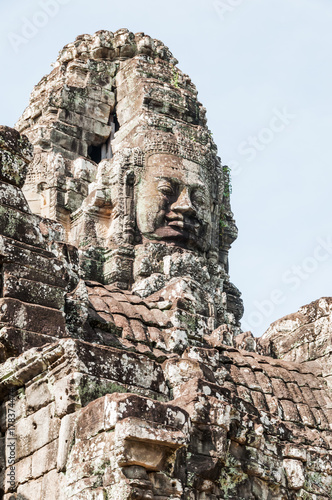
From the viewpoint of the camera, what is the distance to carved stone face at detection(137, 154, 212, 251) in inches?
606

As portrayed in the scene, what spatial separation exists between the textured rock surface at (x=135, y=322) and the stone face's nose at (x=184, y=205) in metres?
0.03

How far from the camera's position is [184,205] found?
15438 mm

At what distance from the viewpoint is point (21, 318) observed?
9117mm

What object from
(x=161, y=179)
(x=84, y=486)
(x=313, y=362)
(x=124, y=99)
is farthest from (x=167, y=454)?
(x=124, y=99)

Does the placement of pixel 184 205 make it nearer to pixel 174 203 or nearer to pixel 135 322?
pixel 174 203

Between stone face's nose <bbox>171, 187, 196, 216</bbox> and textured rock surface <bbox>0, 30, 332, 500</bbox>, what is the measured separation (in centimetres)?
3

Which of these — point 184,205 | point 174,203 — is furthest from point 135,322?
point 174,203

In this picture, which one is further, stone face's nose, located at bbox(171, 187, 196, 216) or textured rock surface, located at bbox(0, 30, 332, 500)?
stone face's nose, located at bbox(171, 187, 196, 216)

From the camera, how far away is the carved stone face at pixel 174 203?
15.4 metres

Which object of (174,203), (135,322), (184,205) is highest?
(174,203)

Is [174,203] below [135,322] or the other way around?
the other way around

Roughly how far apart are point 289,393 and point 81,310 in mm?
4570

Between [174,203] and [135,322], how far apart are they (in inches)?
181

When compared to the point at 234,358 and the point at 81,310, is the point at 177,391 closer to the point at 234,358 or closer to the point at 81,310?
the point at 81,310
